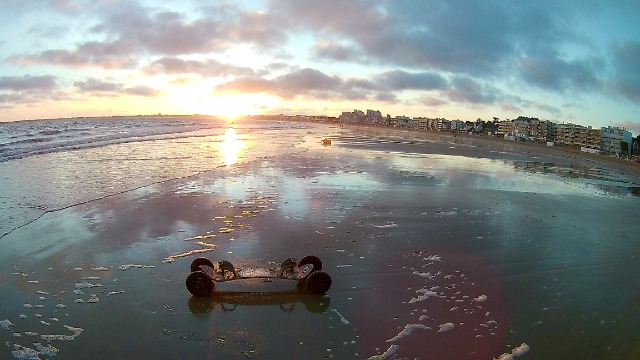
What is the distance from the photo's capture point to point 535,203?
64.2 feet

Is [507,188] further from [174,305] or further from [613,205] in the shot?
[174,305]

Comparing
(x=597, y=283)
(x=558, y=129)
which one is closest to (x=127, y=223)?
(x=597, y=283)

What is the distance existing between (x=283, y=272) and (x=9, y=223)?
10.5 m

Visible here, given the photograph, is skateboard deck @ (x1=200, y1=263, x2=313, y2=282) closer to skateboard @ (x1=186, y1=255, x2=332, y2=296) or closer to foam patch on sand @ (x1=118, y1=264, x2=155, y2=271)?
skateboard @ (x1=186, y1=255, x2=332, y2=296)

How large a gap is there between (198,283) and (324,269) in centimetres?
303

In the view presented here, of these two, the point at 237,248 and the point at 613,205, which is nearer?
the point at 237,248

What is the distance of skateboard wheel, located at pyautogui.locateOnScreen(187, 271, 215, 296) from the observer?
28.1ft

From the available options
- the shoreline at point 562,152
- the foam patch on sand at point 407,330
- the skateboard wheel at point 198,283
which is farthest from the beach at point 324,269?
the shoreline at point 562,152

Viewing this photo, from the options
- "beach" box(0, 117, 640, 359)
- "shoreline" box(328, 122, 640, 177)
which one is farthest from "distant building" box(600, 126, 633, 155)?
"beach" box(0, 117, 640, 359)

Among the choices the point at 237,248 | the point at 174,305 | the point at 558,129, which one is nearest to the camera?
the point at 174,305

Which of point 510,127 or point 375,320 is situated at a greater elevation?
point 510,127

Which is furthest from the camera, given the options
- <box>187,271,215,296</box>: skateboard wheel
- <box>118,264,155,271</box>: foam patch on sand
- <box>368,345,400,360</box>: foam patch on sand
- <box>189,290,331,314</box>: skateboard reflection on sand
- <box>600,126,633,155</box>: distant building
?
<box>600,126,633,155</box>: distant building

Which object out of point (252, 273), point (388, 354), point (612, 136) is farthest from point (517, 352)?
point (612, 136)

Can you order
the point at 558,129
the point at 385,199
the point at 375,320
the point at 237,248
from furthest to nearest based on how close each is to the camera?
the point at 558,129, the point at 385,199, the point at 237,248, the point at 375,320
